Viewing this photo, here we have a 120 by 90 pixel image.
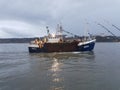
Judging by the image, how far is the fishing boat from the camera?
84562mm

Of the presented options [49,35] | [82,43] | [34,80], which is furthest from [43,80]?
[49,35]

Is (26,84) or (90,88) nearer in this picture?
(90,88)

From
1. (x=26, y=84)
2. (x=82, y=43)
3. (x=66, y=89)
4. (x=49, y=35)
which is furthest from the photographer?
(x=49, y=35)

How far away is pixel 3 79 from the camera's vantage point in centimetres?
3350

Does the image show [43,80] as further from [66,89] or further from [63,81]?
[66,89]

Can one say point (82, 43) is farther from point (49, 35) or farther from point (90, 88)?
point (90, 88)

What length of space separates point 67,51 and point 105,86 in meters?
56.8

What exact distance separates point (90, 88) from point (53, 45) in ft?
193

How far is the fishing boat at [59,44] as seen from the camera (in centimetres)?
8456

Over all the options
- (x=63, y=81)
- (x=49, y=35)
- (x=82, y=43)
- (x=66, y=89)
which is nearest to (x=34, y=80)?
(x=63, y=81)

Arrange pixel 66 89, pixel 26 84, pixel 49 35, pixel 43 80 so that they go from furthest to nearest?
pixel 49 35 < pixel 43 80 < pixel 26 84 < pixel 66 89

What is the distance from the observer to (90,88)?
89.7ft

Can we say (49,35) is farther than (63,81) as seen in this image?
Yes

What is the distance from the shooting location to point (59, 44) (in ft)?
281
